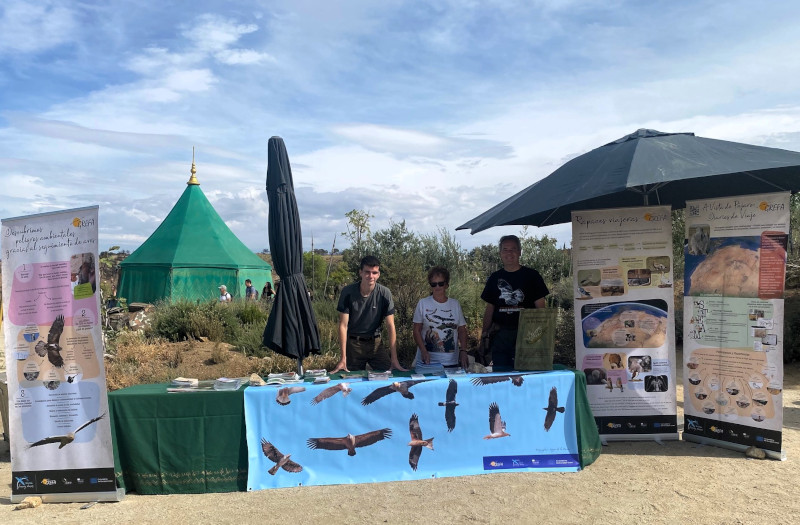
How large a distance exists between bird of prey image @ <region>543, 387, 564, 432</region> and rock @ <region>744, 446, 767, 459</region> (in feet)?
5.29

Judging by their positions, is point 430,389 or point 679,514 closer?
point 679,514

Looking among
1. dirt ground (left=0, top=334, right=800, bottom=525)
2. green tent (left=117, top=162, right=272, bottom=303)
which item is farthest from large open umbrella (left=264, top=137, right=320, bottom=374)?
green tent (left=117, top=162, right=272, bottom=303)

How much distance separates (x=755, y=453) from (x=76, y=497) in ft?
16.6

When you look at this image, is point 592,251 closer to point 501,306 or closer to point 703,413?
point 501,306

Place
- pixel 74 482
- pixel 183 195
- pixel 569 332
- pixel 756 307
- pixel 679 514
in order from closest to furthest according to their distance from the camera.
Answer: pixel 679 514 < pixel 74 482 < pixel 756 307 < pixel 569 332 < pixel 183 195

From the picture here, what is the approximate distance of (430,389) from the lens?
427cm

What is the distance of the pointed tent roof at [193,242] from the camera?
1644cm

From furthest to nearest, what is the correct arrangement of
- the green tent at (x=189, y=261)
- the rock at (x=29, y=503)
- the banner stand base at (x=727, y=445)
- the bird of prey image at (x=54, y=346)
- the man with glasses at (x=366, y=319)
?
the green tent at (x=189, y=261) → the man with glasses at (x=366, y=319) → the banner stand base at (x=727, y=445) → the bird of prey image at (x=54, y=346) → the rock at (x=29, y=503)

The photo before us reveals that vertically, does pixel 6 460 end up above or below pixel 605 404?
below

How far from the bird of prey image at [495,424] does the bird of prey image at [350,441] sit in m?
0.75

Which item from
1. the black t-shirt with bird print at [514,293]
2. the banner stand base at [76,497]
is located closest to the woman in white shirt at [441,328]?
the black t-shirt with bird print at [514,293]

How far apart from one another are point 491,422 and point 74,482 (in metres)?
2.94

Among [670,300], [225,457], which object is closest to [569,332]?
[670,300]

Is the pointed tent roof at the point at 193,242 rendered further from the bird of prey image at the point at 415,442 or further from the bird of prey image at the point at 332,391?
the bird of prey image at the point at 415,442
